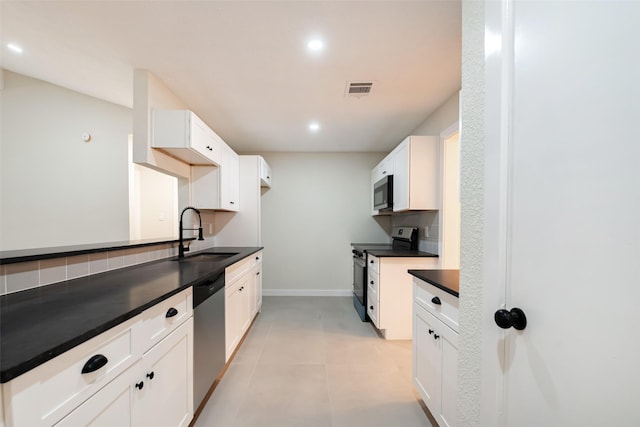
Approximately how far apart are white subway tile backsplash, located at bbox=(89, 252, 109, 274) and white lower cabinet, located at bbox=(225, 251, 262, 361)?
815mm

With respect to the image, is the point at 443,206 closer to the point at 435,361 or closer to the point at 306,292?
the point at 435,361

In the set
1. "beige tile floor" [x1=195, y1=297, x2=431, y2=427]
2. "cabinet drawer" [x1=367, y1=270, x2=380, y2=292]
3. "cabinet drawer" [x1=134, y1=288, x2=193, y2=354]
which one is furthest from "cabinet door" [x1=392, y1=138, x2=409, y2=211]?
"cabinet drawer" [x1=134, y1=288, x2=193, y2=354]

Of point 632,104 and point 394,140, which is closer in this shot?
point 632,104

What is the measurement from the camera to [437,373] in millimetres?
1451

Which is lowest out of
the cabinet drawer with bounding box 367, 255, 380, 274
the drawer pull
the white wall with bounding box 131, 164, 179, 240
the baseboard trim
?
the baseboard trim

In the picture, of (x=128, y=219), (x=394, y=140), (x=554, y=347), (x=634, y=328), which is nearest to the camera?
(x=634, y=328)

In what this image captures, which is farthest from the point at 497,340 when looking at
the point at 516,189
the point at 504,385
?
the point at 516,189

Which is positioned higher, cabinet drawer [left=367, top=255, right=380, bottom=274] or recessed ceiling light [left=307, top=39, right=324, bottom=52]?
recessed ceiling light [left=307, top=39, right=324, bottom=52]

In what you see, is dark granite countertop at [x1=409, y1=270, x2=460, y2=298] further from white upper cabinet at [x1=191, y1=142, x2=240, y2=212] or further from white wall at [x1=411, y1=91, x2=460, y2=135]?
white upper cabinet at [x1=191, y1=142, x2=240, y2=212]

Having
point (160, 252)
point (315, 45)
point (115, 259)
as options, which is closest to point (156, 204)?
point (160, 252)

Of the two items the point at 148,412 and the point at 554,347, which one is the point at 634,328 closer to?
the point at 554,347

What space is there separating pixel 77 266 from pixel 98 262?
Result: 0.14 metres

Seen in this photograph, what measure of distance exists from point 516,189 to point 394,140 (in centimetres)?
335

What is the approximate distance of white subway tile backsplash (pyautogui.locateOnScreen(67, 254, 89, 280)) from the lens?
1.45 meters
